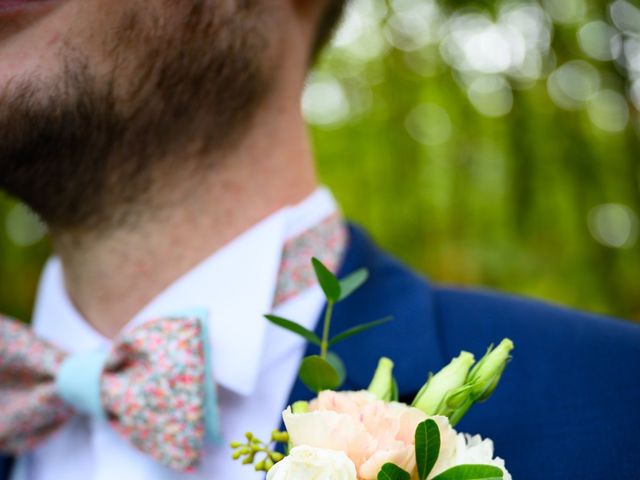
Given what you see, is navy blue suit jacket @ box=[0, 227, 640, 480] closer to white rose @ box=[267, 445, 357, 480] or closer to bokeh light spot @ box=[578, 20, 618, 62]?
white rose @ box=[267, 445, 357, 480]

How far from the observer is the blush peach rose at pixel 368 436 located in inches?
28.5

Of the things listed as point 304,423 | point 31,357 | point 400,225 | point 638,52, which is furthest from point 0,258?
point 304,423

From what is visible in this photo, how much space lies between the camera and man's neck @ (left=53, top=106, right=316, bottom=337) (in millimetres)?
1361

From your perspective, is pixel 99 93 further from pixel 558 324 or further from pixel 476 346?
pixel 558 324

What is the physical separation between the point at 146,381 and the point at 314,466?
564 millimetres

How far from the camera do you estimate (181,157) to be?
4.43ft

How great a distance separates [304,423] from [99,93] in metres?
0.74

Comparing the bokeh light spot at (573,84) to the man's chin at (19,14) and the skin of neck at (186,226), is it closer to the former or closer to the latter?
the skin of neck at (186,226)

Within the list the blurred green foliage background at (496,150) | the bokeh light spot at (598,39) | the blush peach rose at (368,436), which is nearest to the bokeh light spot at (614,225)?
the blurred green foliage background at (496,150)

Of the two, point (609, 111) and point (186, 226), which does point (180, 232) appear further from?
point (609, 111)

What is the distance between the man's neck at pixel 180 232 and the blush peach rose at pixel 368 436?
66 cm

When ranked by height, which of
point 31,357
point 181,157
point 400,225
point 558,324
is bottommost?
point 400,225

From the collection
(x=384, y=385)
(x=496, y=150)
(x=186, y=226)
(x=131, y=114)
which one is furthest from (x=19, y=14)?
(x=496, y=150)

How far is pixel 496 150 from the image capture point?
3.64 meters
